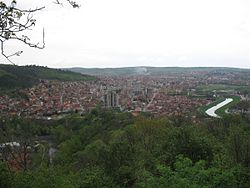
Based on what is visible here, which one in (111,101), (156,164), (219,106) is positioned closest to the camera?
(156,164)

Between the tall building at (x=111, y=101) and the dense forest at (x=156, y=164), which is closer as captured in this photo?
the dense forest at (x=156, y=164)

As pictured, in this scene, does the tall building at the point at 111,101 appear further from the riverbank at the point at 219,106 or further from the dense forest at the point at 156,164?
the dense forest at the point at 156,164

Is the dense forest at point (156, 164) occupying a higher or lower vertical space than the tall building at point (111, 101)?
higher

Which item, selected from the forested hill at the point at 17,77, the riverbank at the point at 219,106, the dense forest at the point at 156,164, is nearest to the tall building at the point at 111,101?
the riverbank at the point at 219,106

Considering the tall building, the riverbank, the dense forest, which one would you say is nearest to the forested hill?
the tall building

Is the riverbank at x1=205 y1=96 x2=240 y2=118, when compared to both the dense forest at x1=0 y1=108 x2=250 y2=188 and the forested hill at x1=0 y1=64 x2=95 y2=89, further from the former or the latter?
the forested hill at x1=0 y1=64 x2=95 y2=89

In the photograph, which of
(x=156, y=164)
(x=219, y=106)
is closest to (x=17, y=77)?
(x=219, y=106)

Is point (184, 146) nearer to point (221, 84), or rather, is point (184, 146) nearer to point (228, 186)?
point (228, 186)

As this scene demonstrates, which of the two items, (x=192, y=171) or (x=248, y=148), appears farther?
(x=248, y=148)

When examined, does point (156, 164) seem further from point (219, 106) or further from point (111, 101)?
point (111, 101)

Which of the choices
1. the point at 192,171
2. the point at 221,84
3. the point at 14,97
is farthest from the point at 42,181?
the point at 221,84

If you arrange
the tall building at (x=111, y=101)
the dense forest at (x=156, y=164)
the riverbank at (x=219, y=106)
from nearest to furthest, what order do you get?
the dense forest at (x=156, y=164)
the riverbank at (x=219, y=106)
the tall building at (x=111, y=101)
